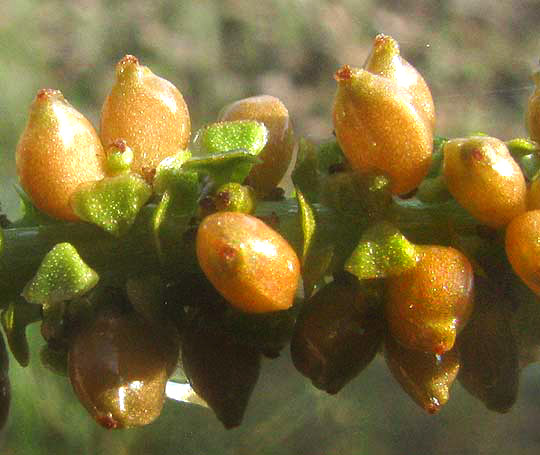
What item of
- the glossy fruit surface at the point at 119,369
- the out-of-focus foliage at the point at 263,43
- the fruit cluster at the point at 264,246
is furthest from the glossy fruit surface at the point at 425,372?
the out-of-focus foliage at the point at 263,43

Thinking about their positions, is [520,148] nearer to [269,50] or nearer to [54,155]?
[54,155]

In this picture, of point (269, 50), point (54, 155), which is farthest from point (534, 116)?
point (269, 50)

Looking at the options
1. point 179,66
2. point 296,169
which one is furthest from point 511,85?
point 296,169

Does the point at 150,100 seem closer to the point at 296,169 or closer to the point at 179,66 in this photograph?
the point at 296,169

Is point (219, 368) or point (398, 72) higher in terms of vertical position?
point (398, 72)

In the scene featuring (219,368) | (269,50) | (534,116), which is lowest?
(269,50)

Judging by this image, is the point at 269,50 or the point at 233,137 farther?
the point at 269,50

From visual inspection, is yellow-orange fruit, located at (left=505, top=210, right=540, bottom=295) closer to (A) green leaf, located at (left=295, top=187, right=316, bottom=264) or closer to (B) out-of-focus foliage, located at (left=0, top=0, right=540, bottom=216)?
(A) green leaf, located at (left=295, top=187, right=316, bottom=264)
